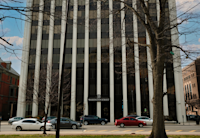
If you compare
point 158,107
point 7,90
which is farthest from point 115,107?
point 7,90

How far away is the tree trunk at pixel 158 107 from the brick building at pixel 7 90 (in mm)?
43058

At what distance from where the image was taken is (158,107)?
34.8ft

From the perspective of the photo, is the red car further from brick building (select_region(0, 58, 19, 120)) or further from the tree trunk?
brick building (select_region(0, 58, 19, 120))

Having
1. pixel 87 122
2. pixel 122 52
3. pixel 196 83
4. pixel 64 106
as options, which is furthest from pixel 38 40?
pixel 196 83

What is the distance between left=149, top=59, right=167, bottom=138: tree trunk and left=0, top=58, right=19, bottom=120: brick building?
141 ft

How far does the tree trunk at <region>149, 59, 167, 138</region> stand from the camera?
10.4 metres

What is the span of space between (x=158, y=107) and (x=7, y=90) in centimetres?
4926

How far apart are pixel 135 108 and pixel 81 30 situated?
2082 cm

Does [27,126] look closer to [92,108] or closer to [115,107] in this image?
[92,108]

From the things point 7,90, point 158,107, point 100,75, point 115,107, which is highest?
point 100,75

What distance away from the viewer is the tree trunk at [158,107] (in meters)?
10.4

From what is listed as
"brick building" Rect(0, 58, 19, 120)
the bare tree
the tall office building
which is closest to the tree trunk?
the bare tree

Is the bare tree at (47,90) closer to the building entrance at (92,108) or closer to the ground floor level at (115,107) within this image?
the ground floor level at (115,107)

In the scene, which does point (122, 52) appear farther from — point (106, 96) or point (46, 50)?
point (46, 50)
